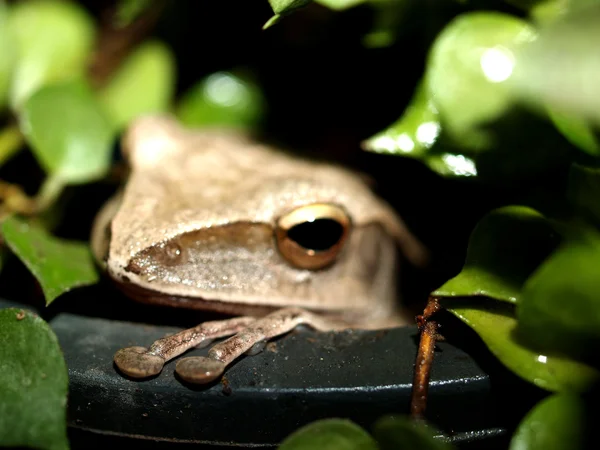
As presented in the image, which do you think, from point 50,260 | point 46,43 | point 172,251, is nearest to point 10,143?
point 46,43

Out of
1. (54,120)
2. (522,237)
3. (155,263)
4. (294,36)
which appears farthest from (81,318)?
(294,36)

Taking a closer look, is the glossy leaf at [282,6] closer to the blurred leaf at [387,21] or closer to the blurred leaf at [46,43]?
the blurred leaf at [387,21]

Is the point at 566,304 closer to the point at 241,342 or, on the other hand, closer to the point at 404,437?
the point at 404,437

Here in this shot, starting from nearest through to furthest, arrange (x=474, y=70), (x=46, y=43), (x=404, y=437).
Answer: (x=404, y=437)
(x=474, y=70)
(x=46, y=43)

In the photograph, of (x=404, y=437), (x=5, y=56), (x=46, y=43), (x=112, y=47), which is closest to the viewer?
(x=404, y=437)

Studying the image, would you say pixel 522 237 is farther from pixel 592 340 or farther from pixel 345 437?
pixel 345 437

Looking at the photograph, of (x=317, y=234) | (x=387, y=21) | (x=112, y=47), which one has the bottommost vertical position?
(x=317, y=234)

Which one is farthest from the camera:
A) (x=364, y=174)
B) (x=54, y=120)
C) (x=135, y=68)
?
(x=135, y=68)

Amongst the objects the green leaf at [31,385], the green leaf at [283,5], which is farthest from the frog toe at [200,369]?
the green leaf at [283,5]
